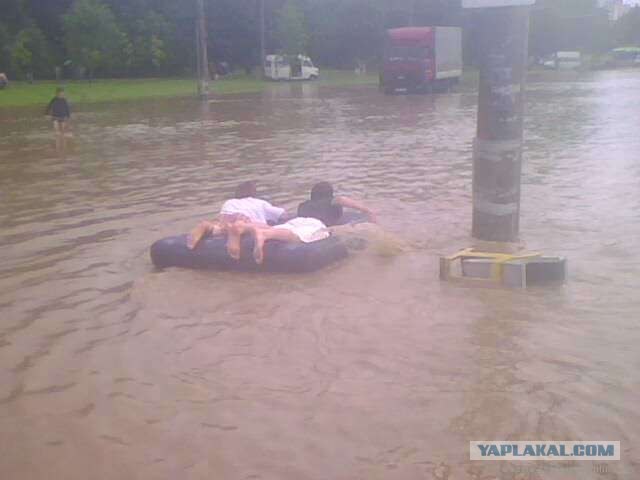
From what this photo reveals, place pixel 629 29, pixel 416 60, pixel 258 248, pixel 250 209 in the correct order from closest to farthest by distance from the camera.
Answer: pixel 258 248 < pixel 250 209 < pixel 416 60 < pixel 629 29

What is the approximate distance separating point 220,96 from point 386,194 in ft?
108

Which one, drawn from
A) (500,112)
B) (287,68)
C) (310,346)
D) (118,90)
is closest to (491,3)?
(500,112)

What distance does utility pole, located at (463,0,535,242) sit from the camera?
9125 mm

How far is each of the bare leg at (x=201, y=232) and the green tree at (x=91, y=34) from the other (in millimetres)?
46832

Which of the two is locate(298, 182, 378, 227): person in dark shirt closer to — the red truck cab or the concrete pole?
the concrete pole

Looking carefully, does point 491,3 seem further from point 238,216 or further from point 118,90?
point 118,90

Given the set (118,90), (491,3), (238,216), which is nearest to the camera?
(491,3)

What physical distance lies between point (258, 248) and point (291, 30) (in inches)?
A: 2205

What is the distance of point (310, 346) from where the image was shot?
665 cm

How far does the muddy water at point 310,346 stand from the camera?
4930mm

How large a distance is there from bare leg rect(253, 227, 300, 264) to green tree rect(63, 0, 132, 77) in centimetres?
4740

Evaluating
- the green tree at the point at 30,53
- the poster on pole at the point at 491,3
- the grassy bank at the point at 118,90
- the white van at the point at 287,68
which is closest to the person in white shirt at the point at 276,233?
the poster on pole at the point at 491,3

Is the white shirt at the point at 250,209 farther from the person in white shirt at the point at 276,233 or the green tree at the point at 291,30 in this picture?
the green tree at the point at 291,30

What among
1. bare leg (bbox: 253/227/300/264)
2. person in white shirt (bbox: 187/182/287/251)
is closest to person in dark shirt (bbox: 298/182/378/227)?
person in white shirt (bbox: 187/182/287/251)
